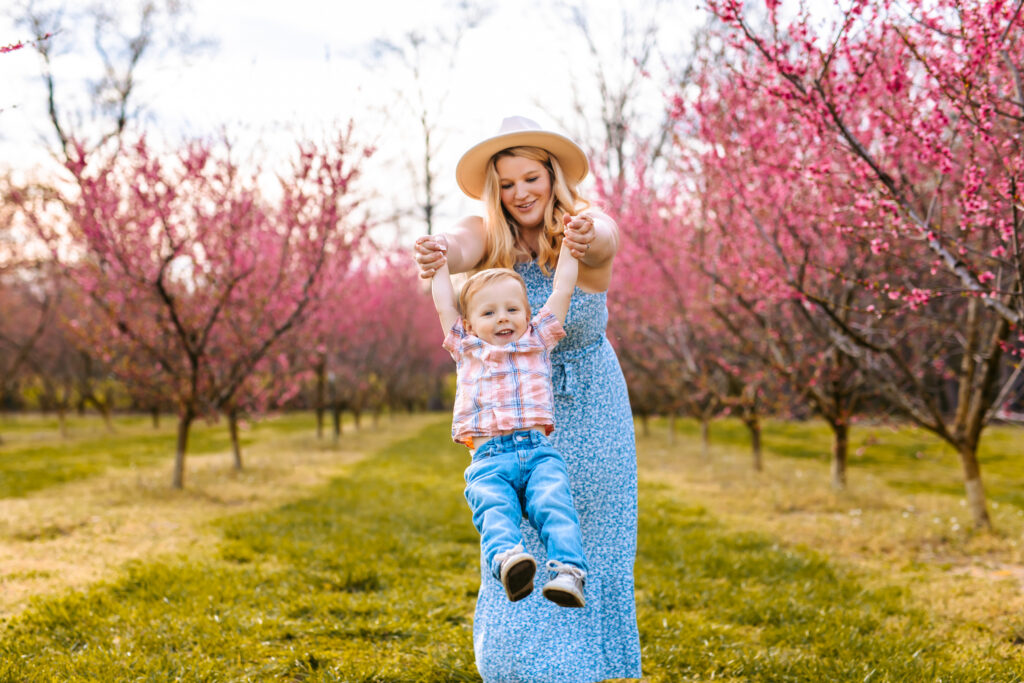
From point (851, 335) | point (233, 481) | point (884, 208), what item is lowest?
point (233, 481)

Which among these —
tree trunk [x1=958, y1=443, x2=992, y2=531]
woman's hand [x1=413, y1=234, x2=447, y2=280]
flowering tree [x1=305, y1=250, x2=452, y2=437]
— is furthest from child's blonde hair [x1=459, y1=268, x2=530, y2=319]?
flowering tree [x1=305, y1=250, x2=452, y2=437]

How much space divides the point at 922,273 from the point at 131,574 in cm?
647

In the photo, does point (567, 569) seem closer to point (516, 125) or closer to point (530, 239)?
point (530, 239)

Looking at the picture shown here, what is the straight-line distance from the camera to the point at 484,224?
2.45m

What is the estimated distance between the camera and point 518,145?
93.9 inches

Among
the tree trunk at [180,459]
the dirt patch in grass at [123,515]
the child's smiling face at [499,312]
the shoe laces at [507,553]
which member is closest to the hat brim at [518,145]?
the child's smiling face at [499,312]

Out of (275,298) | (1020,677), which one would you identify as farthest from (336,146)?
(1020,677)

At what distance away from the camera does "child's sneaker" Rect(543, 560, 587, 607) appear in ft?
6.05

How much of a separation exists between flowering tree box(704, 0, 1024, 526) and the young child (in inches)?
78.2

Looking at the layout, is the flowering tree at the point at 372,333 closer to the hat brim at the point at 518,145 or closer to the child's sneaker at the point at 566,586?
the hat brim at the point at 518,145

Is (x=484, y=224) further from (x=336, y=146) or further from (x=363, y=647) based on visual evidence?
(x=336, y=146)

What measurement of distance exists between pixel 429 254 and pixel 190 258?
691 centimetres

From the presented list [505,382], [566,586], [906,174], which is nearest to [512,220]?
[505,382]

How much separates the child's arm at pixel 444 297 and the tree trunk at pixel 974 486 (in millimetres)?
5103
